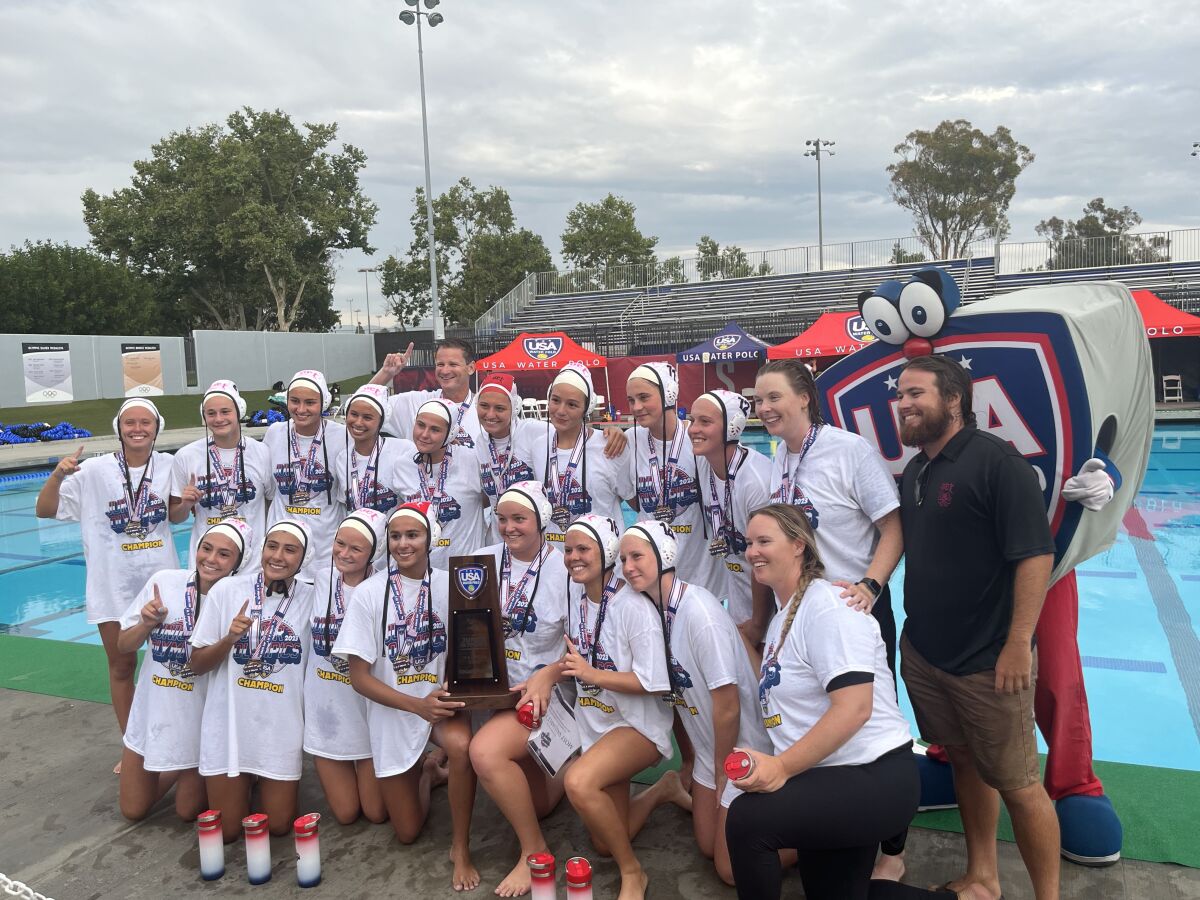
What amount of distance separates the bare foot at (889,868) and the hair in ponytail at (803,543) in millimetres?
989

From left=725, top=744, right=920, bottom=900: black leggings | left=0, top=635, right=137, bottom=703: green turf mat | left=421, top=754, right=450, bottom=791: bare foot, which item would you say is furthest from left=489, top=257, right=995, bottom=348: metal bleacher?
left=725, top=744, right=920, bottom=900: black leggings

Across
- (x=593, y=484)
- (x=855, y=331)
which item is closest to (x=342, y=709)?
(x=593, y=484)

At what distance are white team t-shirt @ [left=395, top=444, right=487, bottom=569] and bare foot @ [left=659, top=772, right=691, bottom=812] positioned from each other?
5.21ft

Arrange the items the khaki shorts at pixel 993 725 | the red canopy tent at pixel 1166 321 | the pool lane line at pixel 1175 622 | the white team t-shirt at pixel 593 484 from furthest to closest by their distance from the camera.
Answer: the red canopy tent at pixel 1166 321 → the pool lane line at pixel 1175 622 → the white team t-shirt at pixel 593 484 → the khaki shorts at pixel 993 725

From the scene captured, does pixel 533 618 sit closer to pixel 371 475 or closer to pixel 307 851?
pixel 307 851

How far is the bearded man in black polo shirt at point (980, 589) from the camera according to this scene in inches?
99.9

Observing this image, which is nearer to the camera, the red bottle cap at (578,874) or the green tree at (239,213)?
the red bottle cap at (578,874)

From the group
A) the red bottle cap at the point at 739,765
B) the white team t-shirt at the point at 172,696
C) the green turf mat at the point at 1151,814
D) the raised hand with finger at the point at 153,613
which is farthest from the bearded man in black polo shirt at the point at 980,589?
the raised hand with finger at the point at 153,613

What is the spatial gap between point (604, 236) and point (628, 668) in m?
45.1

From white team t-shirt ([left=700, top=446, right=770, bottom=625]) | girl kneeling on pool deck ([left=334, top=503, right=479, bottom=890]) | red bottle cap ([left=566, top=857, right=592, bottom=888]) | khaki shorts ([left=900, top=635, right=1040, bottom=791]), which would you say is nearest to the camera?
red bottle cap ([left=566, top=857, right=592, bottom=888])

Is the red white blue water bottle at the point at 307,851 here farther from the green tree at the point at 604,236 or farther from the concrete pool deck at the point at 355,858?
the green tree at the point at 604,236

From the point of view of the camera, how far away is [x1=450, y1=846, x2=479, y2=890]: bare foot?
3.11 metres

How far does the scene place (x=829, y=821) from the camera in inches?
93.8

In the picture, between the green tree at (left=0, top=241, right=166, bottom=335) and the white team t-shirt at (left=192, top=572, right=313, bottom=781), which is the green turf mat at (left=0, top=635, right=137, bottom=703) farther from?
the green tree at (left=0, top=241, right=166, bottom=335)
